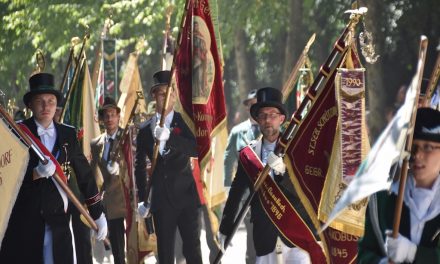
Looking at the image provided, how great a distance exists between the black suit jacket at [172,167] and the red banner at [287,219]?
2.21m

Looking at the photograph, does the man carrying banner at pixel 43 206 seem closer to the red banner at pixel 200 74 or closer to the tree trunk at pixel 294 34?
the red banner at pixel 200 74

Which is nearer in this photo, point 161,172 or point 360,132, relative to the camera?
point 360,132

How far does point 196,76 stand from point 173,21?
12.5 metres

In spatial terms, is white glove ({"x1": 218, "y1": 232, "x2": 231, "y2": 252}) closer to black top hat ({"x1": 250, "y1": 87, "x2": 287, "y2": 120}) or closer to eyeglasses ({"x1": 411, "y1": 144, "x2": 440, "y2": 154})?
black top hat ({"x1": 250, "y1": 87, "x2": 287, "y2": 120})

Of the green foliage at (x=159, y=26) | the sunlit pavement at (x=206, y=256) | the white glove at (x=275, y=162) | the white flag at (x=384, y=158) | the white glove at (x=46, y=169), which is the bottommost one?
the sunlit pavement at (x=206, y=256)

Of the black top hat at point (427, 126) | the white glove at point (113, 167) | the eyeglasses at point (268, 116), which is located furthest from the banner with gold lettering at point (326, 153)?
the white glove at point (113, 167)

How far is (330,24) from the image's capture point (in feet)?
97.7

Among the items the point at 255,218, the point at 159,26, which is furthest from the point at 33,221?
the point at 159,26

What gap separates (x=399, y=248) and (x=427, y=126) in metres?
0.69

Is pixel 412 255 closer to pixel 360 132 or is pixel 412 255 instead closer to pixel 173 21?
pixel 360 132

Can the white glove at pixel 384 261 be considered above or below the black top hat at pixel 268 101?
below

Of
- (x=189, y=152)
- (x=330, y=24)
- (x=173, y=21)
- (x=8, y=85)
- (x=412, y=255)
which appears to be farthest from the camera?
(x=330, y=24)

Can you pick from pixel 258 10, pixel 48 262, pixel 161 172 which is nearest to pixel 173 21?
pixel 258 10

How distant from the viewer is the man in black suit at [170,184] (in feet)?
40.7
